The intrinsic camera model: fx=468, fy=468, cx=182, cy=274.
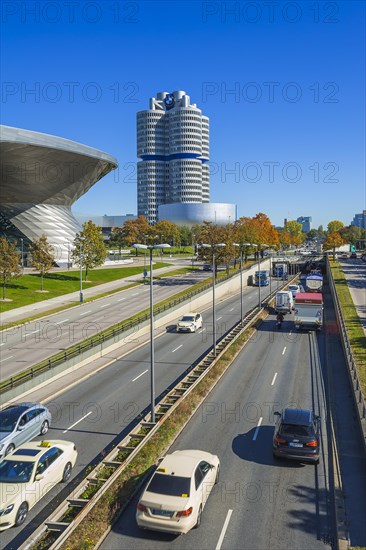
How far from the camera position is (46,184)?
83.9 meters

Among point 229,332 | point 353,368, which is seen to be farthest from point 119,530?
point 229,332

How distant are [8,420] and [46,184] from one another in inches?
2777

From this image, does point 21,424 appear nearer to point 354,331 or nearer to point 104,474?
point 104,474

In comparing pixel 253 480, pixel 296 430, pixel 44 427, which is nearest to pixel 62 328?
pixel 44 427

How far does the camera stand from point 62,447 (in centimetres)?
1630

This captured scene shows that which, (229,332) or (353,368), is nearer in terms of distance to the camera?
(353,368)

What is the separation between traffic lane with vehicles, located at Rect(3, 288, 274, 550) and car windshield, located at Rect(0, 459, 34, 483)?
1041 mm

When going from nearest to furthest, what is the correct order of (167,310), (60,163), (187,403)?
(187,403), (167,310), (60,163)

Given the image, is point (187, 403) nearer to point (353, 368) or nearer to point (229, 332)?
point (353, 368)

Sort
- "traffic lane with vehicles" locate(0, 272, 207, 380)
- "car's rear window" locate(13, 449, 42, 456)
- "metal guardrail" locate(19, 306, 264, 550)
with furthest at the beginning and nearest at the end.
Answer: "traffic lane with vehicles" locate(0, 272, 207, 380)
"car's rear window" locate(13, 449, 42, 456)
"metal guardrail" locate(19, 306, 264, 550)

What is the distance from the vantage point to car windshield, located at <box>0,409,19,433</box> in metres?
18.7

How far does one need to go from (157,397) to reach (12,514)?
38.7 feet

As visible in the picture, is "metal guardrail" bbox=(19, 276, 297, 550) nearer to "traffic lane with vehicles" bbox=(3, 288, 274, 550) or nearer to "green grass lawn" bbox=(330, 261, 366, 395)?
"traffic lane with vehicles" bbox=(3, 288, 274, 550)

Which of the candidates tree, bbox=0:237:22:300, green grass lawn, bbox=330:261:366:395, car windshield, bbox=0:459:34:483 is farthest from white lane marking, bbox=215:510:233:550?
tree, bbox=0:237:22:300
